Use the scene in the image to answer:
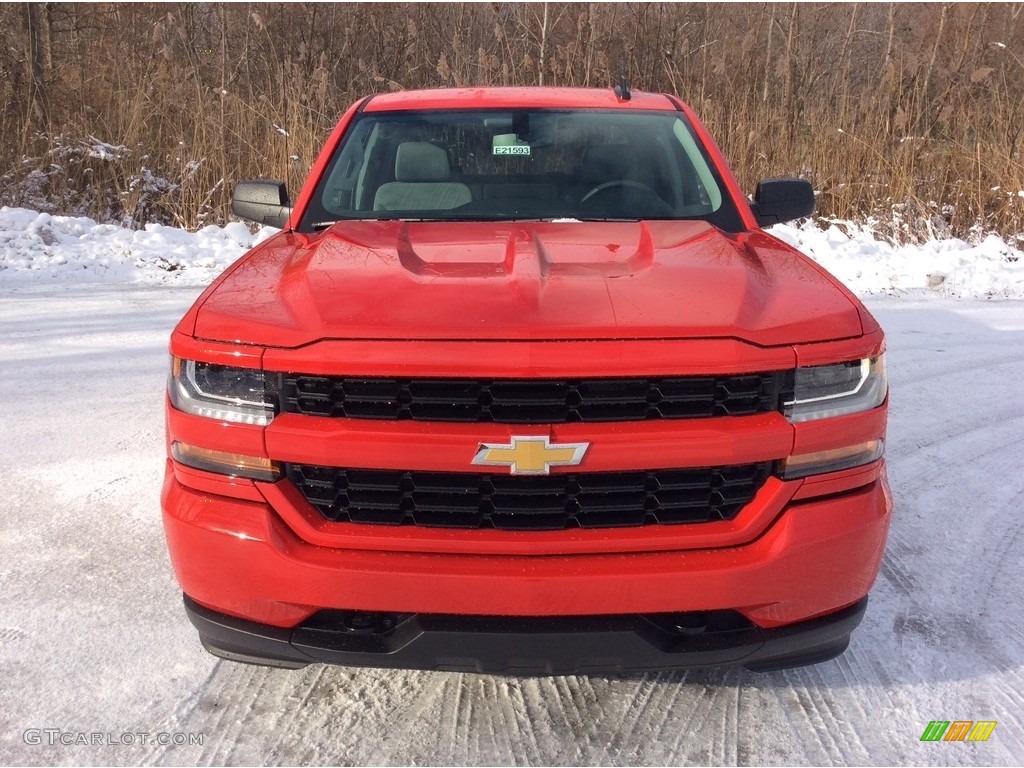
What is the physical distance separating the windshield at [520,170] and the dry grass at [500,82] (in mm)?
6310

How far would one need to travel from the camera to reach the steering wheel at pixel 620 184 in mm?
3160

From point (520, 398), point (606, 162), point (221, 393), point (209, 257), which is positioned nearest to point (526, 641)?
point (520, 398)

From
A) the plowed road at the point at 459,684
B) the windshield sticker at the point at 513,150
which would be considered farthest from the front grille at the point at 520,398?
the windshield sticker at the point at 513,150

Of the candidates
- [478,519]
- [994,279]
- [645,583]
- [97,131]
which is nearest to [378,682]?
[478,519]

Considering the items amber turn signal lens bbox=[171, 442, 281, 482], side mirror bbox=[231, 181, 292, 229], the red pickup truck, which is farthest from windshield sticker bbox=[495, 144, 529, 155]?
amber turn signal lens bbox=[171, 442, 281, 482]

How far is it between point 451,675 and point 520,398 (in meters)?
0.97

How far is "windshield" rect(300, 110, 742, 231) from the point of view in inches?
119

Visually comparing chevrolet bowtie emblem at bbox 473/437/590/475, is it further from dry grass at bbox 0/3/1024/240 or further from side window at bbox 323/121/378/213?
dry grass at bbox 0/3/1024/240

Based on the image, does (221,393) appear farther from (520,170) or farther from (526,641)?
(520,170)

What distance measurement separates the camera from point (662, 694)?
7.47 ft

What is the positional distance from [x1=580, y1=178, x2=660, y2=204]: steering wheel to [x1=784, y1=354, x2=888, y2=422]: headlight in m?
1.39

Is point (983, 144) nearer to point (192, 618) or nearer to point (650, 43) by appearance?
point (650, 43)

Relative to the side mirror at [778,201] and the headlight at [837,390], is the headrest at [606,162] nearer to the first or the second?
the side mirror at [778,201]

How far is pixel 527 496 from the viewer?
1858 millimetres
